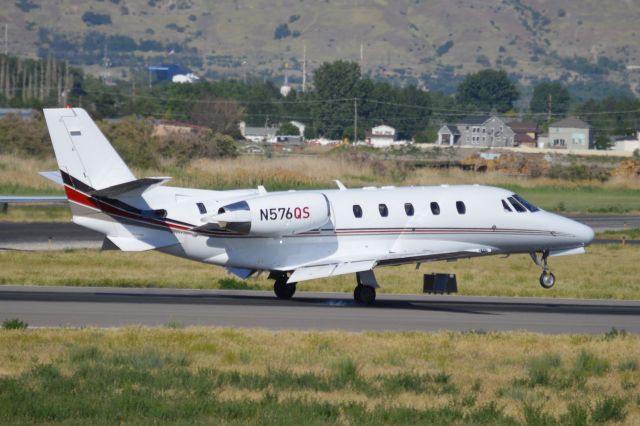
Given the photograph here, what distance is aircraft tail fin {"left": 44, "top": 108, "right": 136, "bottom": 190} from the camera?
1123 inches

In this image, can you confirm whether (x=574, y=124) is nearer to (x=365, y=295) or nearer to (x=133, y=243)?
(x=365, y=295)

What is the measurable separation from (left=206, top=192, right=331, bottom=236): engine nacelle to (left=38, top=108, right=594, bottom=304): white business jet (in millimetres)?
23

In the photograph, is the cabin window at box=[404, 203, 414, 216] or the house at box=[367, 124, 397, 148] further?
the house at box=[367, 124, 397, 148]

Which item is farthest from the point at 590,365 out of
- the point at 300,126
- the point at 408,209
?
the point at 300,126

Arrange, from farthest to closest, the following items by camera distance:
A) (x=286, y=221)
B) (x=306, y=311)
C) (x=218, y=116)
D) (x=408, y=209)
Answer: (x=218, y=116)
(x=408, y=209)
(x=286, y=221)
(x=306, y=311)

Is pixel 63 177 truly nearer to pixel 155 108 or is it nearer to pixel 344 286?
pixel 344 286

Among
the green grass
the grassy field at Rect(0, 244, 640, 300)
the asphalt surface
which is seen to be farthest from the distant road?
the asphalt surface

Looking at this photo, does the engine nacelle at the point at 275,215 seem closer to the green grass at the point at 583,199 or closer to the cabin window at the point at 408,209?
the cabin window at the point at 408,209

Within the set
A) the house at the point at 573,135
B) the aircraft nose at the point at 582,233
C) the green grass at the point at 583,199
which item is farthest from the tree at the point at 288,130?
the aircraft nose at the point at 582,233

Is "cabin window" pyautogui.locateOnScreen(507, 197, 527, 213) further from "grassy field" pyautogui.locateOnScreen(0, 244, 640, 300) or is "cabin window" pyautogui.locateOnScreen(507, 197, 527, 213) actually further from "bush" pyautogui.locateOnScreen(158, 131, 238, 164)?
"bush" pyautogui.locateOnScreen(158, 131, 238, 164)

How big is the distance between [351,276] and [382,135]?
444ft

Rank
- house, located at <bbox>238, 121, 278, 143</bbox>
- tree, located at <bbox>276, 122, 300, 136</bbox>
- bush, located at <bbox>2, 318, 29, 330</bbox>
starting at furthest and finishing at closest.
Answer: tree, located at <bbox>276, 122, 300, 136</bbox>
house, located at <bbox>238, 121, 278, 143</bbox>
bush, located at <bbox>2, 318, 29, 330</bbox>

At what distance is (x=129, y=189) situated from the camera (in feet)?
93.5

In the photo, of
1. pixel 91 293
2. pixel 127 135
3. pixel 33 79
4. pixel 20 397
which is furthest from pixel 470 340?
pixel 33 79
